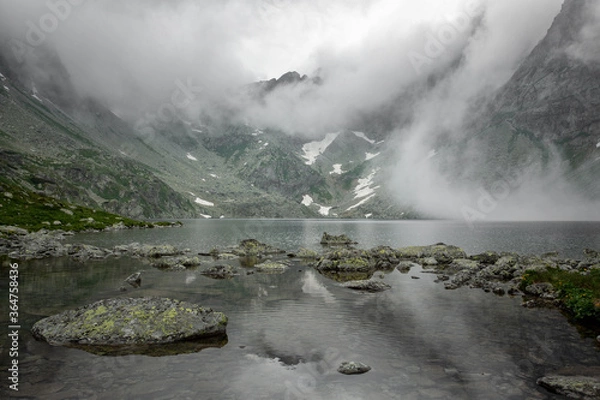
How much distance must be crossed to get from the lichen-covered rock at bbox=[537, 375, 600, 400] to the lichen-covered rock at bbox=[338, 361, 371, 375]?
696cm

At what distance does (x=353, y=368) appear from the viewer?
1414 centimetres

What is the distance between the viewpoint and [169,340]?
16969 mm

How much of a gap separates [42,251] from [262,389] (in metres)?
55.6

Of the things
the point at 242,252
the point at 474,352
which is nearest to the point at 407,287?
the point at 474,352

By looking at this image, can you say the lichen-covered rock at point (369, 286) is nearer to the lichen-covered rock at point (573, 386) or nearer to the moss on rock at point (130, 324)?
the moss on rock at point (130, 324)

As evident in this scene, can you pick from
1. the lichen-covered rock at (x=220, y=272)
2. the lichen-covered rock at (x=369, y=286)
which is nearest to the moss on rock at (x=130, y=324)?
the lichen-covered rock at (x=369, y=286)

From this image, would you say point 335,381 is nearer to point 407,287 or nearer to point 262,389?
point 262,389

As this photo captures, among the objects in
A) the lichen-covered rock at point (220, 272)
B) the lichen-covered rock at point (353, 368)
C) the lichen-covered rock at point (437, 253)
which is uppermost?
the lichen-covered rock at point (220, 272)

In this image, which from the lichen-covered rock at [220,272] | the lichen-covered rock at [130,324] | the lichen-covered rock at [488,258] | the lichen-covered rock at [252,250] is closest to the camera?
the lichen-covered rock at [130,324]

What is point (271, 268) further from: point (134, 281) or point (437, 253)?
point (437, 253)

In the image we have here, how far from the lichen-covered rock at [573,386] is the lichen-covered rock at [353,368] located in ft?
22.8

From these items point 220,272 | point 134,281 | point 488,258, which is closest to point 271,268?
point 220,272

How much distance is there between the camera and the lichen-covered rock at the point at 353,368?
1406cm

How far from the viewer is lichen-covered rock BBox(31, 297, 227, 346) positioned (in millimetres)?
16609
